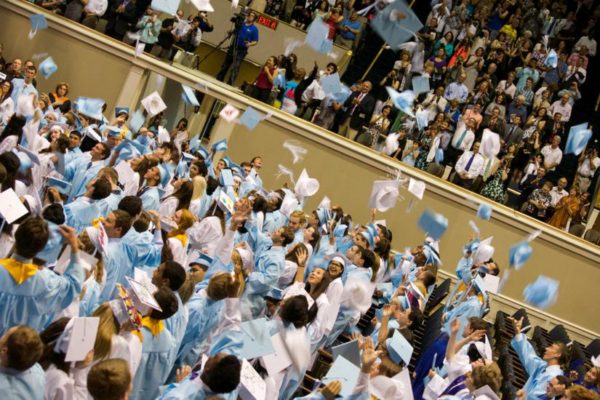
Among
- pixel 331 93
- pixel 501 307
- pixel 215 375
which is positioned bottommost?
pixel 501 307

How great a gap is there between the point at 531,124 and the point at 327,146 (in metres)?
4.15

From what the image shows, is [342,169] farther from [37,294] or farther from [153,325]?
[37,294]

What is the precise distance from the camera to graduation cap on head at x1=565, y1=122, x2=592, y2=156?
15867 mm

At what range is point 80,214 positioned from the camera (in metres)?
7.09

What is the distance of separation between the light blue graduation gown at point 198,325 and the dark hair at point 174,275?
2.41 ft

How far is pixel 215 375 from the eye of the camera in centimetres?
440

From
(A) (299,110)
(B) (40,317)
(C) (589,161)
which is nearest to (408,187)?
(A) (299,110)

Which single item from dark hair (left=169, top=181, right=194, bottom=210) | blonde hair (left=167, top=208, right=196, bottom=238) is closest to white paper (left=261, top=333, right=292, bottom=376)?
blonde hair (left=167, top=208, right=196, bottom=238)

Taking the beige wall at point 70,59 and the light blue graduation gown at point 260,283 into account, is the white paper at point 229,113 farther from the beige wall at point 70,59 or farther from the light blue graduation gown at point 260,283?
the light blue graduation gown at point 260,283

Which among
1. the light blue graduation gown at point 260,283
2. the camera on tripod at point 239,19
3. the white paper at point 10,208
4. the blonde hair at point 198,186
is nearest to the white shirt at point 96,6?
the camera on tripod at point 239,19

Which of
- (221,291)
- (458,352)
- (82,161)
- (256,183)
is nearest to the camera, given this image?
(221,291)

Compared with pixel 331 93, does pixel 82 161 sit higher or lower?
lower

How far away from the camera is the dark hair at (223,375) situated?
14.4ft

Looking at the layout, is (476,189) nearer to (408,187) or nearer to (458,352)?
(408,187)
